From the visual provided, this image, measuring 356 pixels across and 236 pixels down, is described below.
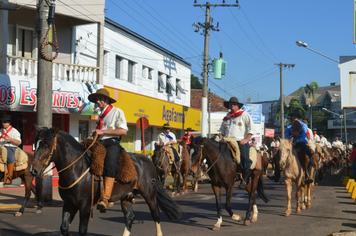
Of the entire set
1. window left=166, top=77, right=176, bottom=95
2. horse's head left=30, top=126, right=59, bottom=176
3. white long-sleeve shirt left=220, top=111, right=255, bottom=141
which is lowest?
horse's head left=30, top=126, right=59, bottom=176

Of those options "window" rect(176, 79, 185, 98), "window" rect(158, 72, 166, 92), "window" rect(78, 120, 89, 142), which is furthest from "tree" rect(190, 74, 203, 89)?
"window" rect(78, 120, 89, 142)

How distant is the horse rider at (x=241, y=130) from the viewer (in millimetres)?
10133

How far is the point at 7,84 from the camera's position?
16.6 m

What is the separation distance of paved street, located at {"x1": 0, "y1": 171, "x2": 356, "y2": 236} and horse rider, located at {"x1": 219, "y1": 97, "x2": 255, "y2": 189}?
1339mm

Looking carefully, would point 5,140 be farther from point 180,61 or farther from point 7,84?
point 180,61

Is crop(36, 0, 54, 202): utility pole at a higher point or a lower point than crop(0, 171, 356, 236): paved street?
higher

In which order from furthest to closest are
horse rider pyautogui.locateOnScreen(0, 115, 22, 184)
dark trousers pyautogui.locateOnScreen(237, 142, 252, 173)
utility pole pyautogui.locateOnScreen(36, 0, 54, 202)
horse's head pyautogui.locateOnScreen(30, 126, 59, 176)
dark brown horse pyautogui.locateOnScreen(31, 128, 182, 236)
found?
utility pole pyautogui.locateOnScreen(36, 0, 54, 202), horse rider pyautogui.locateOnScreen(0, 115, 22, 184), dark trousers pyautogui.locateOnScreen(237, 142, 252, 173), dark brown horse pyautogui.locateOnScreen(31, 128, 182, 236), horse's head pyautogui.locateOnScreen(30, 126, 59, 176)

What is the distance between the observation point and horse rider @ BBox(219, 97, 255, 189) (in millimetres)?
10133

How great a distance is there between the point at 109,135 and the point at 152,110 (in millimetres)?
19989

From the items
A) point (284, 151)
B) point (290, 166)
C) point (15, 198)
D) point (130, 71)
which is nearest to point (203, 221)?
point (284, 151)

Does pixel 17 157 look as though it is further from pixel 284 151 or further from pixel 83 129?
pixel 83 129

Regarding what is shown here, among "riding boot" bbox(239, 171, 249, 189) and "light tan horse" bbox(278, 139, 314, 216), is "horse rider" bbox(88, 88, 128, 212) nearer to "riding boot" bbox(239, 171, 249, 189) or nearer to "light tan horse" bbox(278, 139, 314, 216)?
"riding boot" bbox(239, 171, 249, 189)

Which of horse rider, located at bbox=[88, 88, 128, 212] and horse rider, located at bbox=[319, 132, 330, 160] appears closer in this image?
horse rider, located at bbox=[88, 88, 128, 212]

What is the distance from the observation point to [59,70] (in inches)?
734
